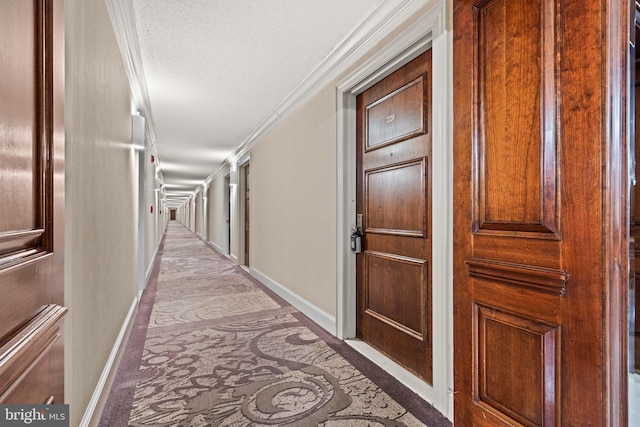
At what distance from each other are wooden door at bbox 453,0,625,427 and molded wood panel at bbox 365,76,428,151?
652 millimetres

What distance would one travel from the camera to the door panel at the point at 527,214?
101 cm

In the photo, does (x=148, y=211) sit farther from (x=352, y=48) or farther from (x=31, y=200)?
(x=31, y=200)

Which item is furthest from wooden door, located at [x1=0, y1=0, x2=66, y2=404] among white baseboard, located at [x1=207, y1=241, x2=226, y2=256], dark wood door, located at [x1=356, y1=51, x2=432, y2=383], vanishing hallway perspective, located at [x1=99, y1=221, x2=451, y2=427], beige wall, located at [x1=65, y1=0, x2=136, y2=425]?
white baseboard, located at [x1=207, y1=241, x2=226, y2=256]

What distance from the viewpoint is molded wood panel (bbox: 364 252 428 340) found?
2.13 meters

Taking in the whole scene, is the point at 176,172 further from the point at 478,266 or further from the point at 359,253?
the point at 478,266

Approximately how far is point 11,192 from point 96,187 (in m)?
1.30

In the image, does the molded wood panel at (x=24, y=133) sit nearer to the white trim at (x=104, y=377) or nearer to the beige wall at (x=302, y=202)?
the white trim at (x=104, y=377)

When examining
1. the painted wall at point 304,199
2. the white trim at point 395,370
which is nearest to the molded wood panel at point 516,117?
the painted wall at point 304,199

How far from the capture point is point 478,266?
1358mm

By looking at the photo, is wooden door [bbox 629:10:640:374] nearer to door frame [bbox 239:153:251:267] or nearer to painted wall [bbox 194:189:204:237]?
door frame [bbox 239:153:251:267]

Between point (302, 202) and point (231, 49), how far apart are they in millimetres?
1687

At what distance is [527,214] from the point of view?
118 centimetres

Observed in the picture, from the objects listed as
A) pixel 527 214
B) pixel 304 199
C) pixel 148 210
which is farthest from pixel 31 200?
pixel 148 210

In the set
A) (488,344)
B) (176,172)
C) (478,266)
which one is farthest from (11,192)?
(176,172)
